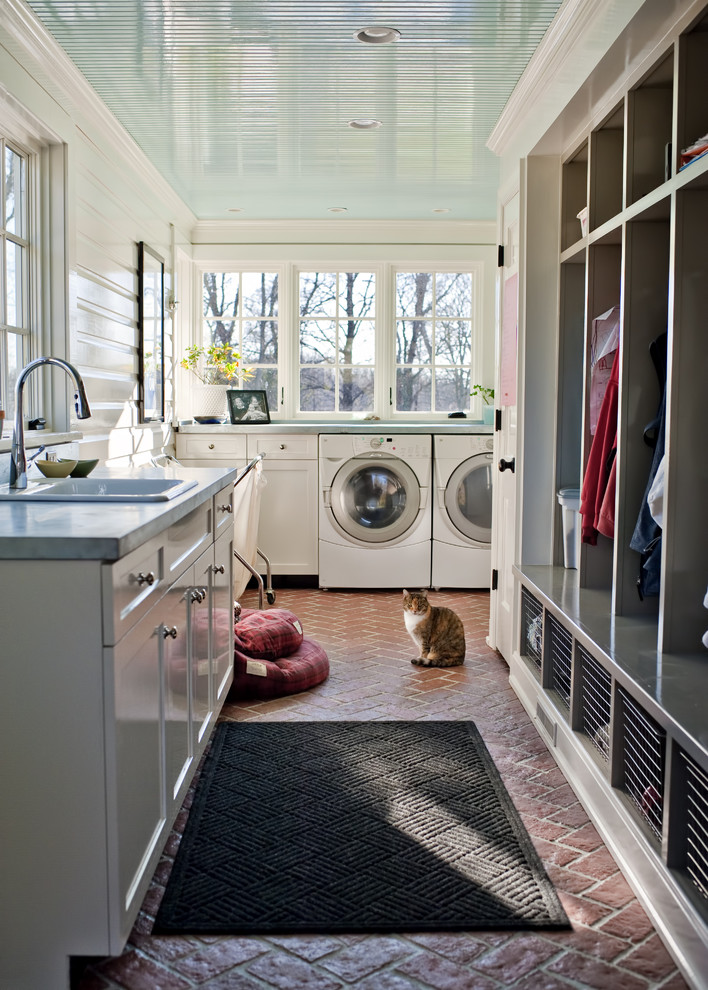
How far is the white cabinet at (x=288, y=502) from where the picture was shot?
5.77 meters

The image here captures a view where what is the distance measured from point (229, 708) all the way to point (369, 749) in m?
0.72

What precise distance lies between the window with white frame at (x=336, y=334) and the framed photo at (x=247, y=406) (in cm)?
42

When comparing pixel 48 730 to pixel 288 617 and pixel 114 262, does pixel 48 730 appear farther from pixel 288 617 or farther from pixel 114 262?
pixel 114 262

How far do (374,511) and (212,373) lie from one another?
5.32 ft

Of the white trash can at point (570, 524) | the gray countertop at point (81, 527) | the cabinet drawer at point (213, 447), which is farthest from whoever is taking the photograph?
the cabinet drawer at point (213, 447)

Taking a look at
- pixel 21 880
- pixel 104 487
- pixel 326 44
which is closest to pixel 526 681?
pixel 104 487

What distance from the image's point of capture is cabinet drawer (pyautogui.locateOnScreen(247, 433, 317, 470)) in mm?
5750

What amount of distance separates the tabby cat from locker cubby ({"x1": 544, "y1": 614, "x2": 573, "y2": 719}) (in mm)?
940

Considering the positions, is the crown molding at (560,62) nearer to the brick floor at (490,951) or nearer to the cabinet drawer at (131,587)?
the cabinet drawer at (131,587)

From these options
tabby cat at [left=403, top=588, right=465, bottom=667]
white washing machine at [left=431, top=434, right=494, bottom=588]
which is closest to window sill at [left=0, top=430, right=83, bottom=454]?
tabby cat at [left=403, top=588, right=465, bottom=667]

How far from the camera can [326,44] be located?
3219 mm

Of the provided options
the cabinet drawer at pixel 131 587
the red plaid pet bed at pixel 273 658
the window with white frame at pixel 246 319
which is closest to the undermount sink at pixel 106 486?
the cabinet drawer at pixel 131 587

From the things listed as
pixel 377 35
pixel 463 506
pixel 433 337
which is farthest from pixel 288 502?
pixel 377 35

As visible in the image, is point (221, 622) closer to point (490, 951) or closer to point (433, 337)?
point (490, 951)
